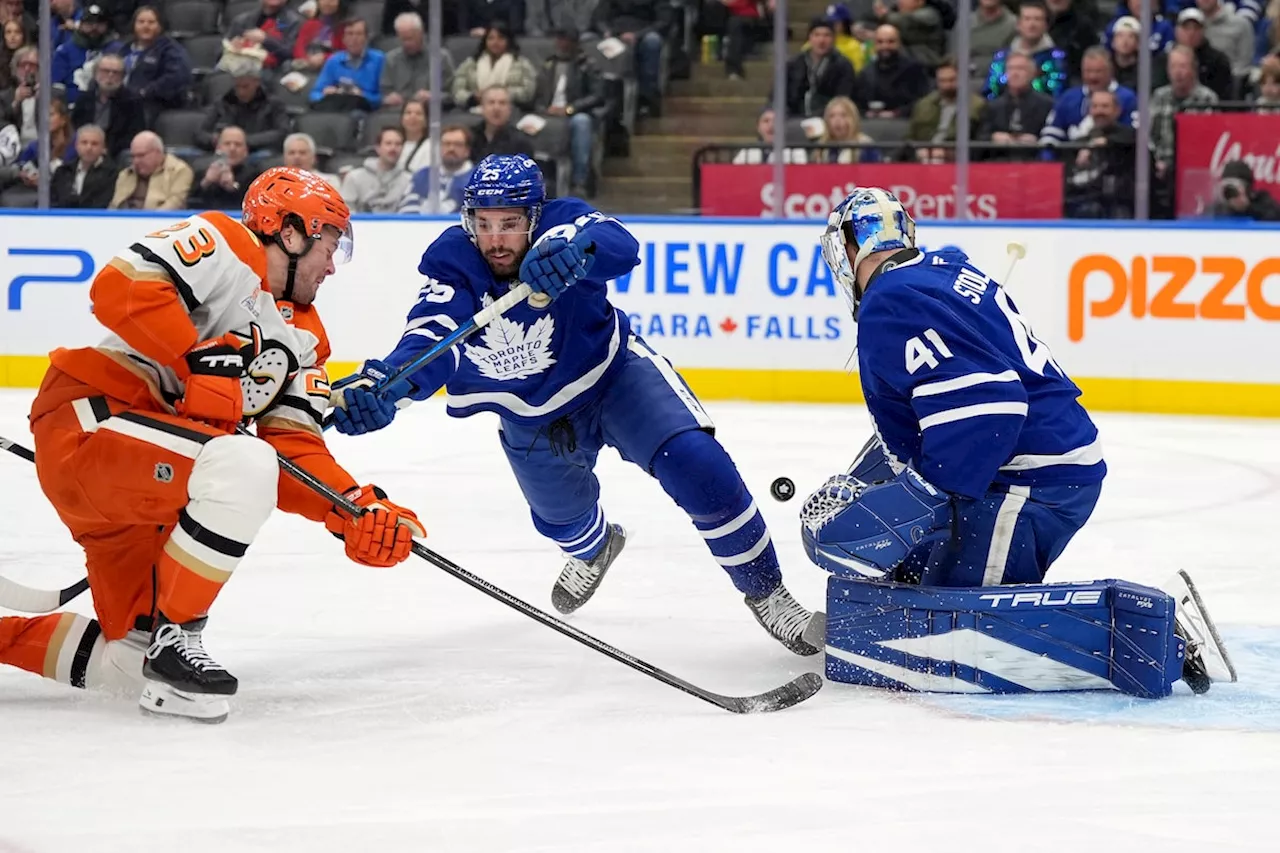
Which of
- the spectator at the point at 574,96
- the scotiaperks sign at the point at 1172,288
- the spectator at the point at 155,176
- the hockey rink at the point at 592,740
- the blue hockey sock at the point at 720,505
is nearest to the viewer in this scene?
the hockey rink at the point at 592,740

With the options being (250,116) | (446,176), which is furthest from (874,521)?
(250,116)

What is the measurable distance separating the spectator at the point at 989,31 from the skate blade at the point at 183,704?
5293 mm

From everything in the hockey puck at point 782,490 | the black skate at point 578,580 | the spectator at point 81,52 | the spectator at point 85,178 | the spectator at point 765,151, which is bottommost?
the black skate at point 578,580

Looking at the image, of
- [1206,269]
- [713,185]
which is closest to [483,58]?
[713,185]

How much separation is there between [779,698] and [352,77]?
5.36 meters

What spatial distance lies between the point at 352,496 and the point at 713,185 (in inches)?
184

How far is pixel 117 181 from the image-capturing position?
7754 millimetres

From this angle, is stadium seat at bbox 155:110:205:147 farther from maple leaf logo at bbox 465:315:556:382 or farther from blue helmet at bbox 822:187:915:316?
blue helmet at bbox 822:187:915:316

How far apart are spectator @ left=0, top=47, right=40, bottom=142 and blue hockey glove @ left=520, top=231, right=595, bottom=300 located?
16.9 ft

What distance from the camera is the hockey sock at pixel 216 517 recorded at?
9.52ft

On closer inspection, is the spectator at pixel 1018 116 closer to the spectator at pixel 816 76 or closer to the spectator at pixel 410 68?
the spectator at pixel 816 76

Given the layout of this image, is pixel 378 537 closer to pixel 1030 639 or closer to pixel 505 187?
pixel 505 187

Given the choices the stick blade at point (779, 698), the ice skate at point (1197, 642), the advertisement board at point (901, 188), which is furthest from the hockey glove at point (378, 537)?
the advertisement board at point (901, 188)

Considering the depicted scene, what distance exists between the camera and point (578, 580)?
13.0 ft
